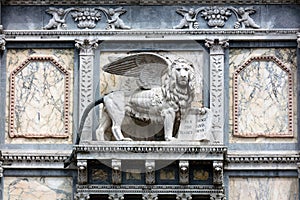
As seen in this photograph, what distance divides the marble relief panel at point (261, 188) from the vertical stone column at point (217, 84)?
2.45 ft

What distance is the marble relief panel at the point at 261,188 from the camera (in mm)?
26391

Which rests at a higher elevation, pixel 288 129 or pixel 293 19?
pixel 293 19

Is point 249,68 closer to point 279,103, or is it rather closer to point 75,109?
point 279,103

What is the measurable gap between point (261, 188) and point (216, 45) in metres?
2.35

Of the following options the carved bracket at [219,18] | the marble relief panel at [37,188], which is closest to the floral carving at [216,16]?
the carved bracket at [219,18]

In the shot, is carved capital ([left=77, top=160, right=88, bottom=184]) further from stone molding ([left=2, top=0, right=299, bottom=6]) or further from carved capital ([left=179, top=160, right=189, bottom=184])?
stone molding ([left=2, top=0, right=299, bottom=6])

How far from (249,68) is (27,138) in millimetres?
3643

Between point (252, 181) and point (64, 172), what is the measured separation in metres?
2.92

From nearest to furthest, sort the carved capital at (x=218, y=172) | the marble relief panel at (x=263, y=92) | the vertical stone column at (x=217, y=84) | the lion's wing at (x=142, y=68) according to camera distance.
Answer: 1. the carved capital at (x=218, y=172)
2. the lion's wing at (x=142, y=68)
3. the vertical stone column at (x=217, y=84)
4. the marble relief panel at (x=263, y=92)

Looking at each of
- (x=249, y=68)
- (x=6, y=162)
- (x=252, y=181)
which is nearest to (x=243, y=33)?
(x=249, y=68)

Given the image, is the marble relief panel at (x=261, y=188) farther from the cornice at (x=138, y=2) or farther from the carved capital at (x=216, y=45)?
the cornice at (x=138, y=2)

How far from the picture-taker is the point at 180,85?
26.0 metres

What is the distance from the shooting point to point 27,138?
2669 cm

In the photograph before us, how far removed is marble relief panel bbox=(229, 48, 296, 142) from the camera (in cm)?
2658
